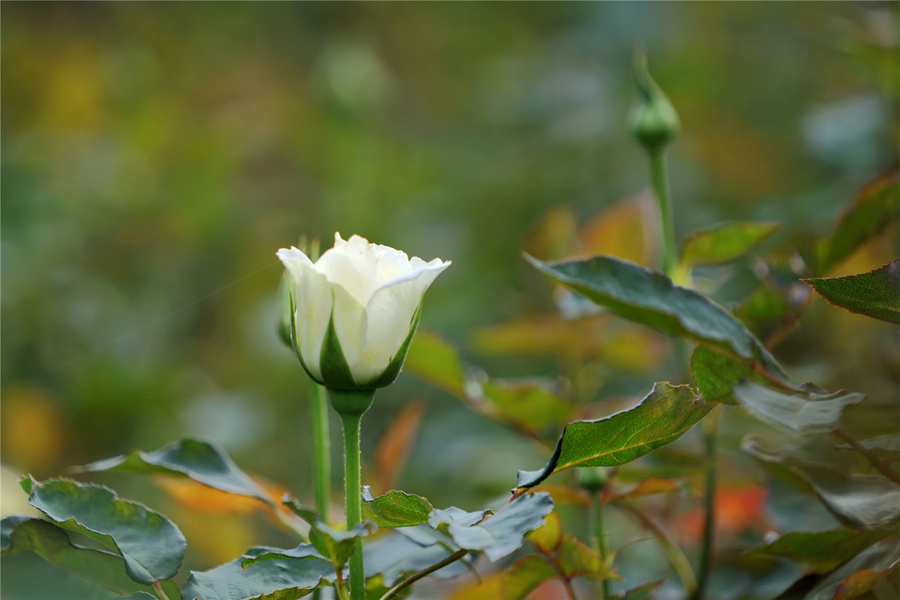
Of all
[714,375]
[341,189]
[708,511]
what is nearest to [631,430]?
[714,375]

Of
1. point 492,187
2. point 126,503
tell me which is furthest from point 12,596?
point 492,187

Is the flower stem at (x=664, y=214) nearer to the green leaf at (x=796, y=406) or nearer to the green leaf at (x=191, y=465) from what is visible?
the green leaf at (x=796, y=406)

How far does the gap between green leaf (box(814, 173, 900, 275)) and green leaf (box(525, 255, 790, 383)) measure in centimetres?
11

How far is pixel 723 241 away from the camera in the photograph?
387 mm

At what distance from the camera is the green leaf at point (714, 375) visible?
0.26 metres

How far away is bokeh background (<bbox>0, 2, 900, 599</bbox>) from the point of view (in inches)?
28.6

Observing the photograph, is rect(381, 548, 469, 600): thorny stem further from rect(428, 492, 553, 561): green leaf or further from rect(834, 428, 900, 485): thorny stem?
rect(834, 428, 900, 485): thorny stem

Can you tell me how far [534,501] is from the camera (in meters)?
0.24

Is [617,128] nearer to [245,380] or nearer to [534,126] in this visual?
[534,126]

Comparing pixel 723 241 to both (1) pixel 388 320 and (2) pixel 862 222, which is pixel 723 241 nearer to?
(2) pixel 862 222

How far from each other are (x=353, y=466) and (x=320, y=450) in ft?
0.20

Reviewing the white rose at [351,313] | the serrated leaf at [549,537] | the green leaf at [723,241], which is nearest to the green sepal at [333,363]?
the white rose at [351,313]

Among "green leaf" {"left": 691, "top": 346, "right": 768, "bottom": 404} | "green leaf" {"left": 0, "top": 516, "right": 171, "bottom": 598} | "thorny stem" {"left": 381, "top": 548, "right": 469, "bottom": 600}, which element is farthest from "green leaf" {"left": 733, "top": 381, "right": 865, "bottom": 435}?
"green leaf" {"left": 0, "top": 516, "right": 171, "bottom": 598}

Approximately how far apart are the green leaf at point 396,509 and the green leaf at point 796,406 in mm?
112
